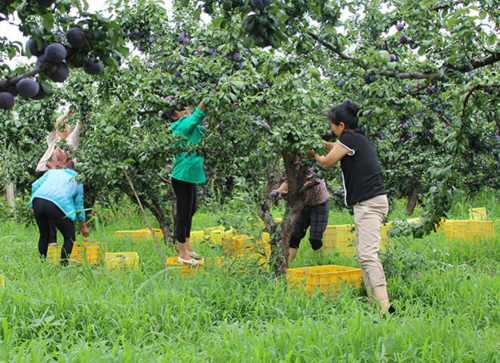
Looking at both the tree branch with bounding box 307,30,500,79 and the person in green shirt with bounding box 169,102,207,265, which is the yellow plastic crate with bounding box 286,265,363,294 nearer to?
the person in green shirt with bounding box 169,102,207,265

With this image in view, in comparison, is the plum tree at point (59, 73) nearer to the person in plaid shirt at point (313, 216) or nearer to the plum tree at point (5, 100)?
the plum tree at point (5, 100)

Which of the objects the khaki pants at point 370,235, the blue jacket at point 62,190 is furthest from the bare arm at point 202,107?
the blue jacket at point 62,190

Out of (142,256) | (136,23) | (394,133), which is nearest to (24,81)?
(142,256)

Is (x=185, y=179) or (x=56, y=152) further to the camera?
(x=56, y=152)

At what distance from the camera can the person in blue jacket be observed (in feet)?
15.3

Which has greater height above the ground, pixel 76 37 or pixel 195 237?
pixel 76 37

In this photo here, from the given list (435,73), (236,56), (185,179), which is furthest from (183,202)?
(435,73)

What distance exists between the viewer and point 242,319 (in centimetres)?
298

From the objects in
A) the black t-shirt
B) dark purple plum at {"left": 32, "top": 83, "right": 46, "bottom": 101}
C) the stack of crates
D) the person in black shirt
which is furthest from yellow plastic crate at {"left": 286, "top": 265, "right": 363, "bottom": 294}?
dark purple plum at {"left": 32, "top": 83, "right": 46, "bottom": 101}

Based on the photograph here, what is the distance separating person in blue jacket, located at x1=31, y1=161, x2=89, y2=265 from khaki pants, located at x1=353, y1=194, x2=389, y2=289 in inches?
101

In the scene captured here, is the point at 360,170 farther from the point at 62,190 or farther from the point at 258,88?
the point at 62,190

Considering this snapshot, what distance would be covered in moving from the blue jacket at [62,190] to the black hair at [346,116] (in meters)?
2.46

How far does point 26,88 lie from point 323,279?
8.68 ft

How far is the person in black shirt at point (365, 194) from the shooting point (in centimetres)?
330
